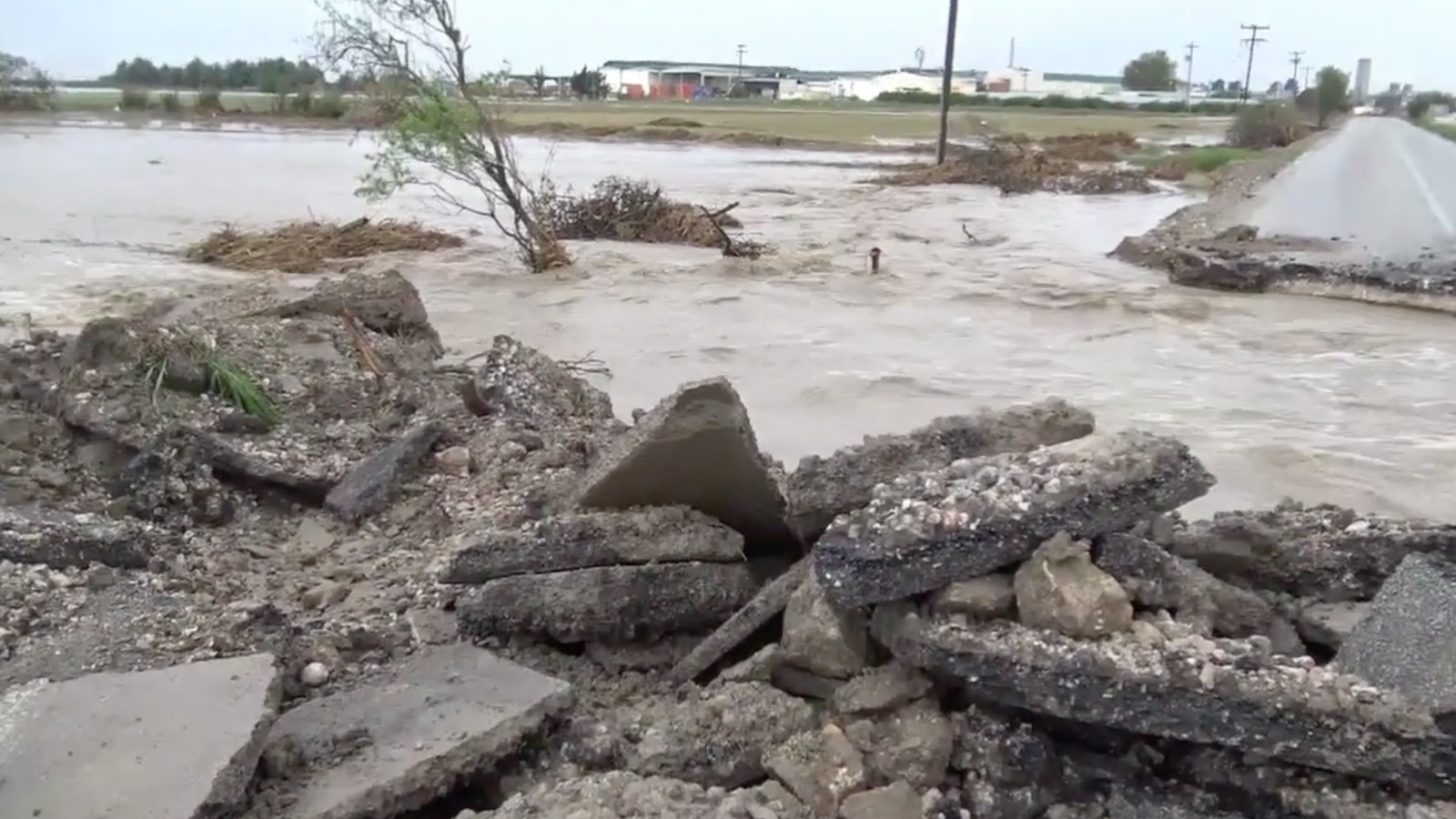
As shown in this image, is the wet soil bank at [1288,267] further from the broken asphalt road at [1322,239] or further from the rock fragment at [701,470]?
the rock fragment at [701,470]

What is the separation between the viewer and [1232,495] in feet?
21.1

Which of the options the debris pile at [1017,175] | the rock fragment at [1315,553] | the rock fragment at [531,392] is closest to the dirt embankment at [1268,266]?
the debris pile at [1017,175]

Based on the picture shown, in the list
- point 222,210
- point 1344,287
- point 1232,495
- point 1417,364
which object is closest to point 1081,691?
point 1232,495

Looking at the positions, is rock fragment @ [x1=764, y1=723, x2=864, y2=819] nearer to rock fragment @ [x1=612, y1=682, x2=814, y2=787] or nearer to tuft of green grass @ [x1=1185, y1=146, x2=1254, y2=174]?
rock fragment @ [x1=612, y1=682, x2=814, y2=787]

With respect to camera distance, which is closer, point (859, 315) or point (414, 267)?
point (859, 315)

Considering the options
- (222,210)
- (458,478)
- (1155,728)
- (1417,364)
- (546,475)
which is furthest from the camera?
(222,210)

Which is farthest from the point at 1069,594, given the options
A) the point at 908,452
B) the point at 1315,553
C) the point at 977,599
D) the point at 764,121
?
the point at 764,121

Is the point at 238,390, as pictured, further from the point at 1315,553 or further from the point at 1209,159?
the point at 1209,159

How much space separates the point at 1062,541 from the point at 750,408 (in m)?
5.03

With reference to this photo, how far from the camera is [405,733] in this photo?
131 inches

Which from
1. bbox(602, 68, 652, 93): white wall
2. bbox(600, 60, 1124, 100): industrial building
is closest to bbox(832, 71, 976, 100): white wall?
bbox(600, 60, 1124, 100): industrial building

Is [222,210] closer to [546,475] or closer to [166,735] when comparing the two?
[546,475]

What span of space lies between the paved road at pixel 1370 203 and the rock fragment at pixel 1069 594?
13511 mm

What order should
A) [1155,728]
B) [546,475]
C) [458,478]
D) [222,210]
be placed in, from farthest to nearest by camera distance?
[222,210]
[458,478]
[546,475]
[1155,728]
